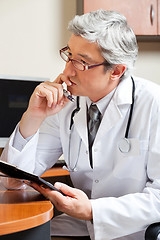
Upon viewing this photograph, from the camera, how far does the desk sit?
89cm

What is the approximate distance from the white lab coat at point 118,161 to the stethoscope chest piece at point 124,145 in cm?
2

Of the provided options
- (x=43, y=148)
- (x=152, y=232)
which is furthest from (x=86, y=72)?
(x=152, y=232)

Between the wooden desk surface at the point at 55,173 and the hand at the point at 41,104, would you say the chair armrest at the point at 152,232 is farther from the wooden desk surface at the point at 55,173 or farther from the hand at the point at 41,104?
the wooden desk surface at the point at 55,173

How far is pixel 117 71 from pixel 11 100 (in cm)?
109

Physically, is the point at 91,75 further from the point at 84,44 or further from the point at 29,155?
the point at 29,155

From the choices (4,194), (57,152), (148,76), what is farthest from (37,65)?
(4,194)

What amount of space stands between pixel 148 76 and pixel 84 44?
1.69m

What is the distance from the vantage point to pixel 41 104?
61.9 inches

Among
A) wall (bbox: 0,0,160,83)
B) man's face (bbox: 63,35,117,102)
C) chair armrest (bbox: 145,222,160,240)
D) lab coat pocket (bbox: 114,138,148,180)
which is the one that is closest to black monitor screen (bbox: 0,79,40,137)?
wall (bbox: 0,0,160,83)

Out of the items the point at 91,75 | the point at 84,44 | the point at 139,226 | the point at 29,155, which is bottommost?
the point at 139,226

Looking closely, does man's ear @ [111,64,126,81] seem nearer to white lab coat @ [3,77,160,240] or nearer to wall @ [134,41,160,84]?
white lab coat @ [3,77,160,240]

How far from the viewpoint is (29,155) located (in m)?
1.52

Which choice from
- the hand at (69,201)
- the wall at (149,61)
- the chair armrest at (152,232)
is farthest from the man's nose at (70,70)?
the wall at (149,61)

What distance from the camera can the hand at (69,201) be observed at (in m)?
1.17
